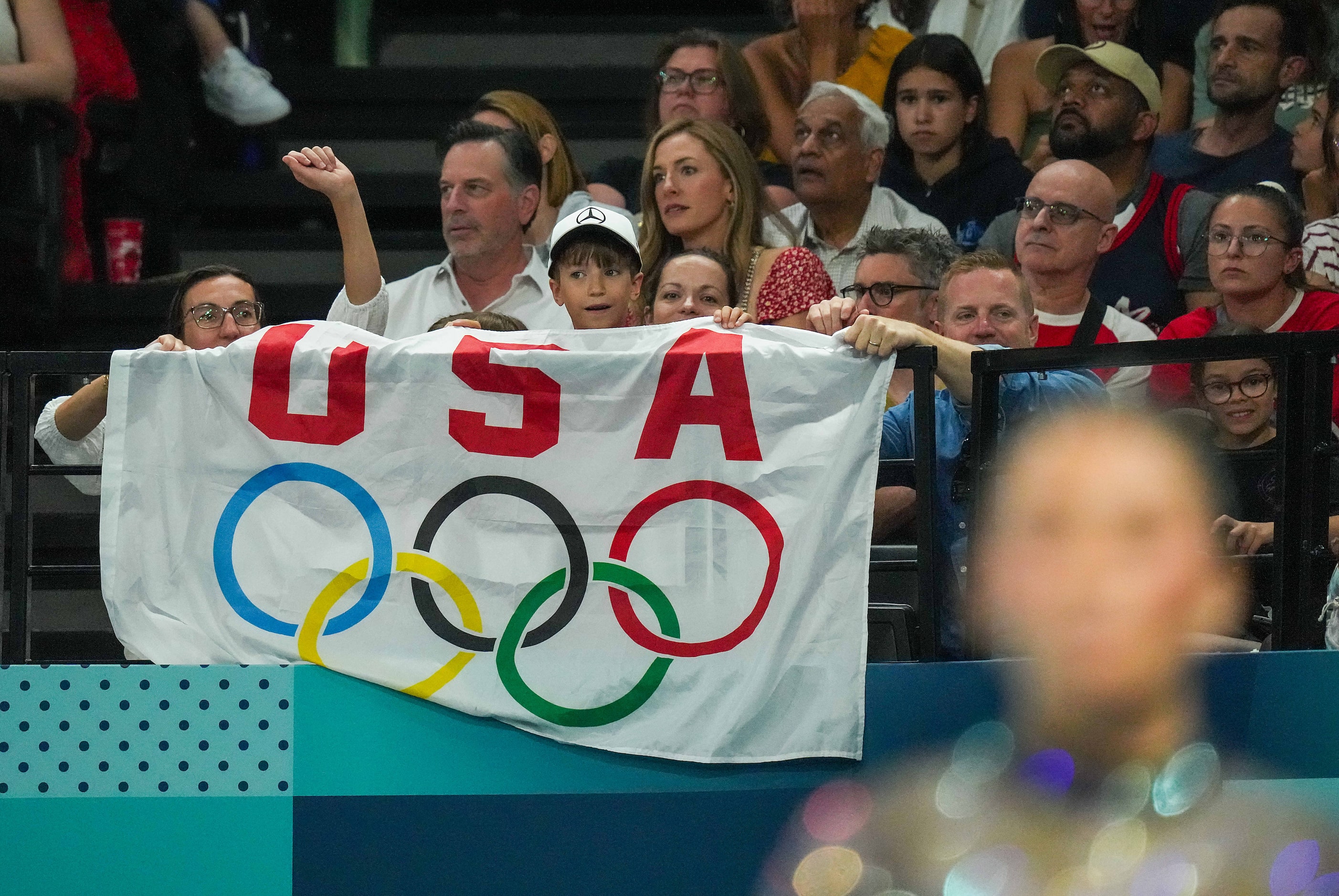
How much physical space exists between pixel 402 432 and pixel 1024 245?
2131mm

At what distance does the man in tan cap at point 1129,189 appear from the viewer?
5457 millimetres

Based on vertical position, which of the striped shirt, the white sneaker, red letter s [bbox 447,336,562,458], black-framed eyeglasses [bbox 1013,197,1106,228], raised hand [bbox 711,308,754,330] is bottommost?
red letter s [bbox 447,336,562,458]

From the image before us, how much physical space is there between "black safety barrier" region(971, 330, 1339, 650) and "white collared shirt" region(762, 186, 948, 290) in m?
1.97

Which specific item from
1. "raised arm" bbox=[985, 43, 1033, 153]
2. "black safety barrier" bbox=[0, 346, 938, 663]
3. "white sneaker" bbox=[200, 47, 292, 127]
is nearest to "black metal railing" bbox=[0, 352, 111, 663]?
"black safety barrier" bbox=[0, 346, 938, 663]

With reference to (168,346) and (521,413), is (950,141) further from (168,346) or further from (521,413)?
(168,346)

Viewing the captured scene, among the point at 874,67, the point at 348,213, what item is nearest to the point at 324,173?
the point at 348,213

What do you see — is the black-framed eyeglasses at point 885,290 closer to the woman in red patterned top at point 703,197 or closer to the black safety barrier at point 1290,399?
the woman in red patterned top at point 703,197

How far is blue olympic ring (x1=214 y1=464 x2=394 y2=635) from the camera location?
370 cm

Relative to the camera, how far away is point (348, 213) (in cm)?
452

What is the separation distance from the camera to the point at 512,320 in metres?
4.49

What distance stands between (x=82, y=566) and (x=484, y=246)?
1809 mm

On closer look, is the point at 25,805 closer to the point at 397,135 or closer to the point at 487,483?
the point at 487,483

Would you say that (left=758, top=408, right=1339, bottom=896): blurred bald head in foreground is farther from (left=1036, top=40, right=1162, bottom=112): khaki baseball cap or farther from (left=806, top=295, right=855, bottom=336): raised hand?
(left=1036, top=40, right=1162, bottom=112): khaki baseball cap

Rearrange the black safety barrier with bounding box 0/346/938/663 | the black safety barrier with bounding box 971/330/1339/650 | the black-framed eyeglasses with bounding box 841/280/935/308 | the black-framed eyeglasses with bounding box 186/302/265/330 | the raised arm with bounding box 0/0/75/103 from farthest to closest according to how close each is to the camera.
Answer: the raised arm with bounding box 0/0/75/103 < the black-framed eyeglasses with bounding box 841/280/935/308 < the black-framed eyeglasses with bounding box 186/302/265/330 < the black safety barrier with bounding box 0/346/938/663 < the black safety barrier with bounding box 971/330/1339/650
